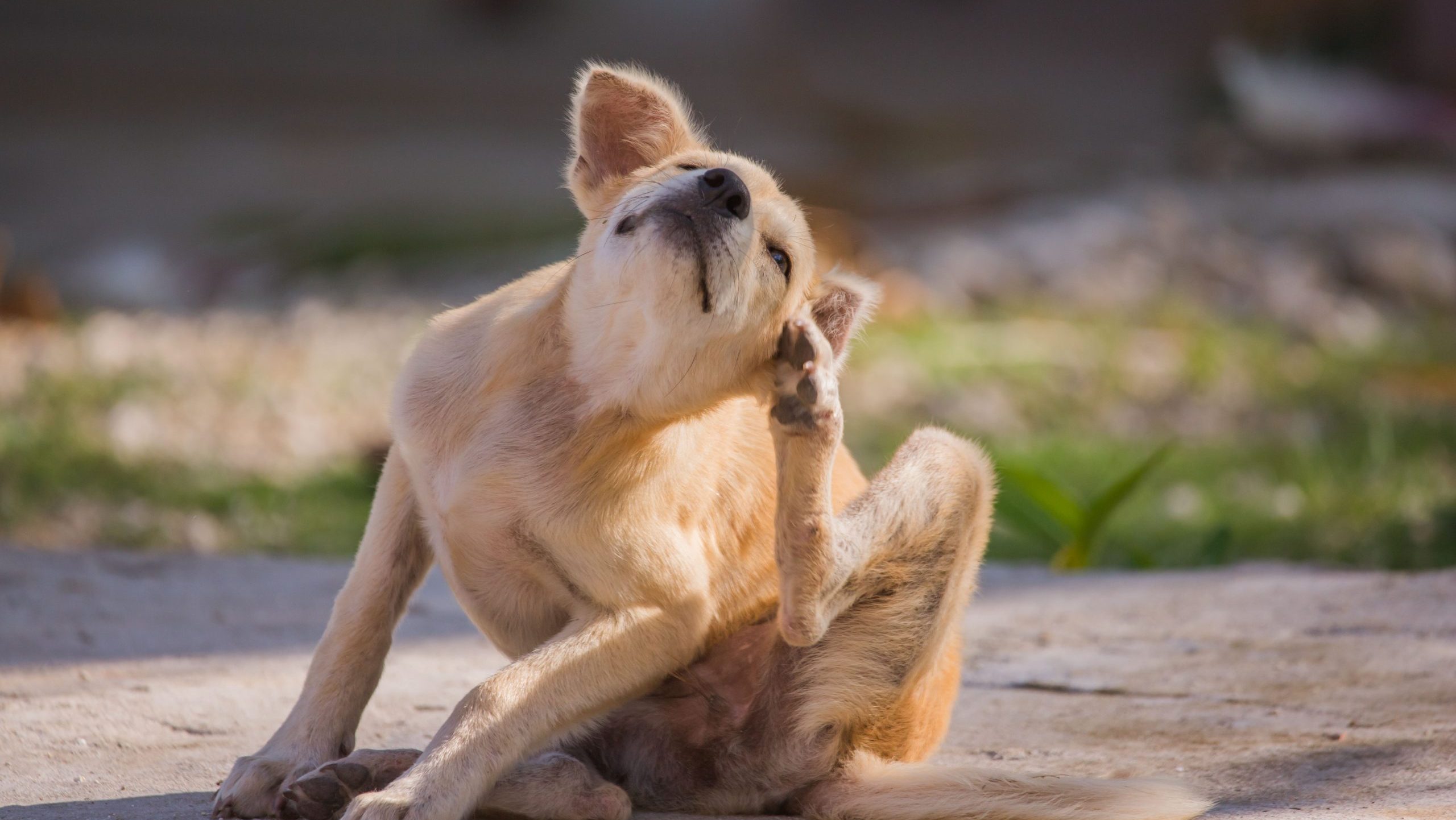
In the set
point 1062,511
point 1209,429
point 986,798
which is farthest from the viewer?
point 1209,429

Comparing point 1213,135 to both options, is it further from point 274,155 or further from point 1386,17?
point 274,155

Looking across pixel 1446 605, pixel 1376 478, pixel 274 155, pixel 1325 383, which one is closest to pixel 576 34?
pixel 274 155

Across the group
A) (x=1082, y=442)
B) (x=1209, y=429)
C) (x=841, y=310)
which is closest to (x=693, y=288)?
(x=841, y=310)

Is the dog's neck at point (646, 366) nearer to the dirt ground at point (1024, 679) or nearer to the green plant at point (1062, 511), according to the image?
the dirt ground at point (1024, 679)

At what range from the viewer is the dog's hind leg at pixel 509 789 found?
2.57 metres

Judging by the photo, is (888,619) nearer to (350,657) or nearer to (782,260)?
(782,260)

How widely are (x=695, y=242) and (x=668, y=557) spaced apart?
22.1 inches

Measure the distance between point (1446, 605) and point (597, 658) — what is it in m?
2.55

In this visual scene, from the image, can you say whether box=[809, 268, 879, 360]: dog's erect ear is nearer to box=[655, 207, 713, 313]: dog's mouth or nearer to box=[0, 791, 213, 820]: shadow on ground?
box=[655, 207, 713, 313]: dog's mouth

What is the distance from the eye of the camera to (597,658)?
2623 mm

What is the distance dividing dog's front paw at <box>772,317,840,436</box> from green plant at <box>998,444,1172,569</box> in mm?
2088

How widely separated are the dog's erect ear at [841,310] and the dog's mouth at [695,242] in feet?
1.01

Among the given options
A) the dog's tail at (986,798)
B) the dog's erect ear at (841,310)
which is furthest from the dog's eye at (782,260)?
the dog's tail at (986,798)

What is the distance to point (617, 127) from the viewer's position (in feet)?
10.4
